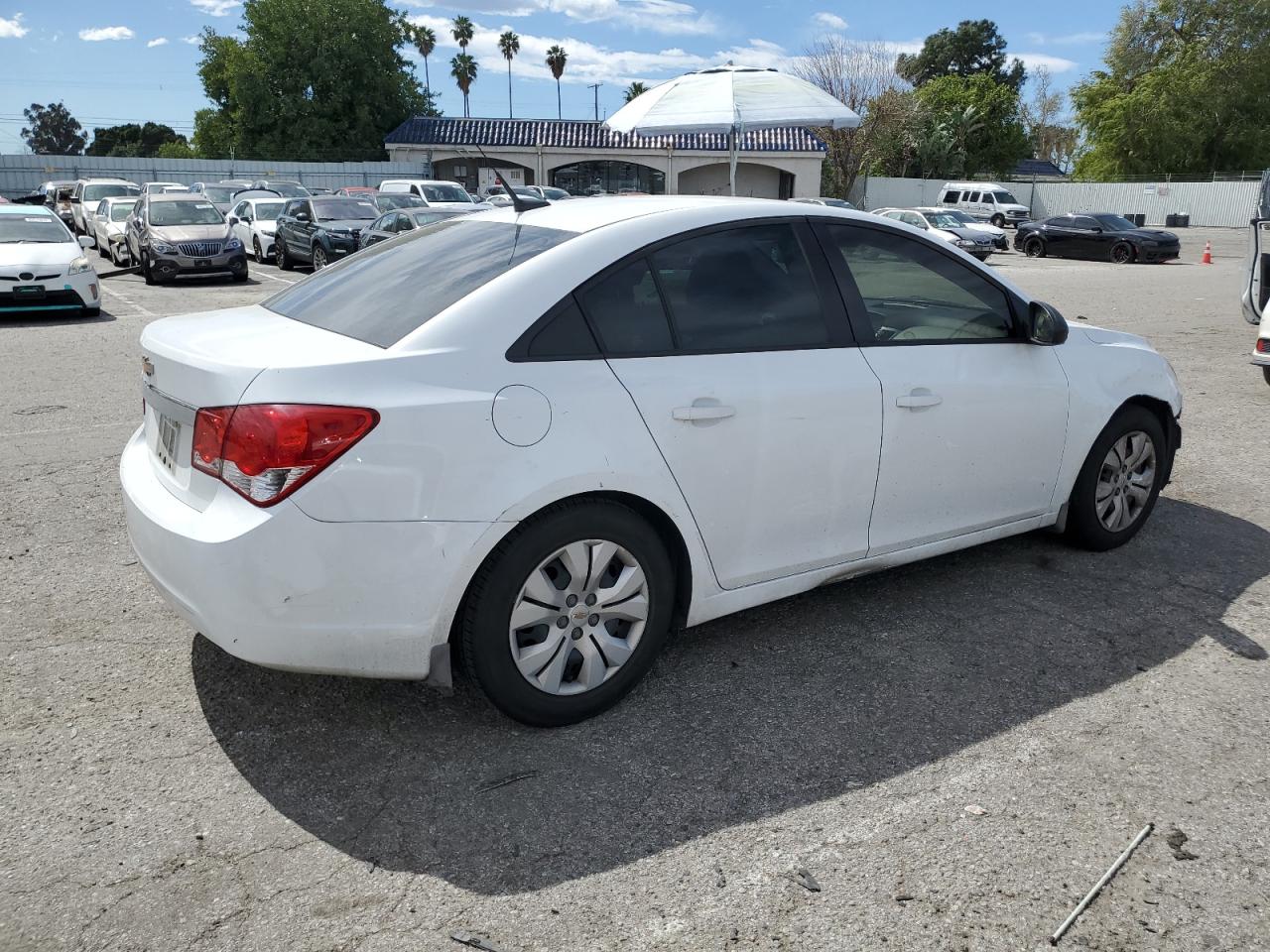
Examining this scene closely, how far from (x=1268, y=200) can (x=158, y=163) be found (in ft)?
162

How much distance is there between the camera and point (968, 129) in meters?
65.1

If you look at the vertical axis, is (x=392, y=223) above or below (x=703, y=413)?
above

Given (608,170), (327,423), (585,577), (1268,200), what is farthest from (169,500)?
(608,170)

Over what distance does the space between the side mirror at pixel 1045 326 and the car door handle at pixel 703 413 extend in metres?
1.57

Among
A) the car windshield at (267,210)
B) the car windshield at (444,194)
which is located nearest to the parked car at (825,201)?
the car windshield at (444,194)

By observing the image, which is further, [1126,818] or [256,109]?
[256,109]

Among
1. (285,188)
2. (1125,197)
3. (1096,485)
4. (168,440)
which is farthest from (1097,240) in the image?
(168,440)

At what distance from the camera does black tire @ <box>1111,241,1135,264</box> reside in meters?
28.6

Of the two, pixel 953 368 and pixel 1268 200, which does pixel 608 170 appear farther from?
pixel 953 368

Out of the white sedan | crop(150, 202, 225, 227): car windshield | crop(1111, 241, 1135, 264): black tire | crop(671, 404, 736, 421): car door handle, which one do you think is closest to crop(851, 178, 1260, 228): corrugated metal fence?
crop(1111, 241, 1135, 264): black tire

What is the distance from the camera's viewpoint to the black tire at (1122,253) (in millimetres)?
28562

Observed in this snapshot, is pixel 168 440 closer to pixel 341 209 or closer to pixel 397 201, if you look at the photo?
pixel 341 209

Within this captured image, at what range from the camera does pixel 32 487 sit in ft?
18.8

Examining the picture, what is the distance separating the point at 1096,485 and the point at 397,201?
922 inches
